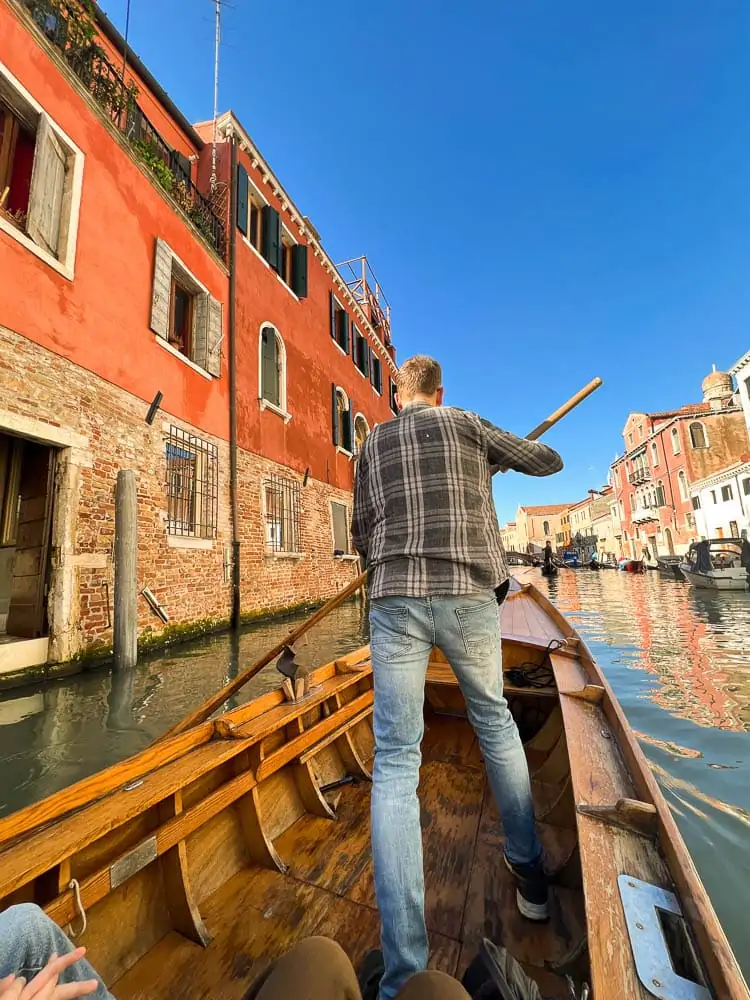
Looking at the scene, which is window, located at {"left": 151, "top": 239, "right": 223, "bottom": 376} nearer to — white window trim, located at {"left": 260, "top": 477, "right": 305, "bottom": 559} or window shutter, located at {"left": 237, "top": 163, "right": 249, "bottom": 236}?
window shutter, located at {"left": 237, "top": 163, "right": 249, "bottom": 236}

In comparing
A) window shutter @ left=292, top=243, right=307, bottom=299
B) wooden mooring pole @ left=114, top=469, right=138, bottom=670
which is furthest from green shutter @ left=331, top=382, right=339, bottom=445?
wooden mooring pole @ left=114, top=469, right=138, bottom=670

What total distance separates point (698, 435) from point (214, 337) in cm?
2969

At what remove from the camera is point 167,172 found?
695 cm

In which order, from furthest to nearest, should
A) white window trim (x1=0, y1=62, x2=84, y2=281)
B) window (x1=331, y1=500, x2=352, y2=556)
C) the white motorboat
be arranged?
the white motorboat
window (x1=331, y1=500, x2=352, y2=556)
white window trim (x1=0, y1=62, x2=84, y2=281)

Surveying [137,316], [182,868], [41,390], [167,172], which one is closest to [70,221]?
[137,316]

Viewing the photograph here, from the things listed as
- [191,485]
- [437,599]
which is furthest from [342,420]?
[437,599]

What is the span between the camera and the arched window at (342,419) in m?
11.6

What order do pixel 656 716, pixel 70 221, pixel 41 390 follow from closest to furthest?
pixel 656 716 → pixel 41 390 → pixel 70 221

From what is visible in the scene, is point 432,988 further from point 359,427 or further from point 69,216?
point 359,427

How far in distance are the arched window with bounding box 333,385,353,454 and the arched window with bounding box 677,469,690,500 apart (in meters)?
24.2

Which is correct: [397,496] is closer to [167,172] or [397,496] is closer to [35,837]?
[35,837]

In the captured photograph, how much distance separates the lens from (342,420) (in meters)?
12.6

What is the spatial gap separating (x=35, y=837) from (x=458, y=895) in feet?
4.40

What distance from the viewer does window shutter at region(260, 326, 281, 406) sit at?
9125 mm
